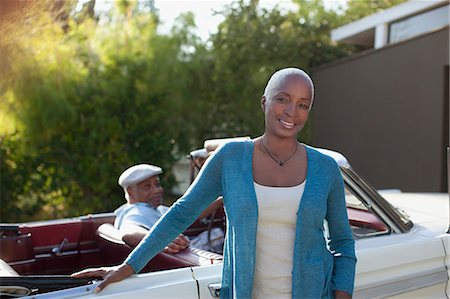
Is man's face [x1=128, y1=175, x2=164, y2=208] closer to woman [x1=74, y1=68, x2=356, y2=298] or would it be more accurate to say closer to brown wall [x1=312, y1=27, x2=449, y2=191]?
woman [x1=74, y1=68, x2=356, y2=298]

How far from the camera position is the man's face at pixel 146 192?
350 centimetres

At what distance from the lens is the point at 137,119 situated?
8156 mm

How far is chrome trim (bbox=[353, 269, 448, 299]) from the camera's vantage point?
8.63 ft

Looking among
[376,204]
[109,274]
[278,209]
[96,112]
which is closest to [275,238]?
[278,209]

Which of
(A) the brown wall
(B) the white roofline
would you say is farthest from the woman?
(B) the white roofline

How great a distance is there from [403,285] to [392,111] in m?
7.74

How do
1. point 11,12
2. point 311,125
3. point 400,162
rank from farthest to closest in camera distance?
→ point 311,125, point 400,162, point 11,12

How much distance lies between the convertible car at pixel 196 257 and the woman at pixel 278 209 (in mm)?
368

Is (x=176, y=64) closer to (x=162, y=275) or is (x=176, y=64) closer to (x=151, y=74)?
(x=151, y=74)

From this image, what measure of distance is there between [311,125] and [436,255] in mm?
9401

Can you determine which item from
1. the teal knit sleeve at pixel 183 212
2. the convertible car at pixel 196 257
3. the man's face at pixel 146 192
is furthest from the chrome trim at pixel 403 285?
the man's face at pixel 146 192

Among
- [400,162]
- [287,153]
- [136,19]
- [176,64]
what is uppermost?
[136,19]

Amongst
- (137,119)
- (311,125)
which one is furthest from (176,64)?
(311,125)

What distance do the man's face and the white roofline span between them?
827 cm
